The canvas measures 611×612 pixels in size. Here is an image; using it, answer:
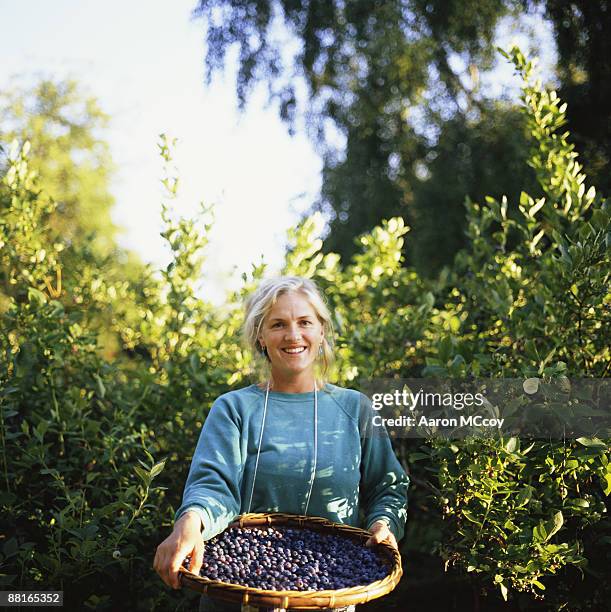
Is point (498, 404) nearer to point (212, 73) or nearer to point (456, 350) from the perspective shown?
point (456, 350)

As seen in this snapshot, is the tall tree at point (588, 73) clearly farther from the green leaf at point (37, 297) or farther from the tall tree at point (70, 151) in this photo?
the tall tree at point (70, 151)

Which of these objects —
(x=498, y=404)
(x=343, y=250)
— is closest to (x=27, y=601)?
(x=498, y=404)

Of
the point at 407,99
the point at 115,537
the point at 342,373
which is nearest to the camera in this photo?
the point at 115,537

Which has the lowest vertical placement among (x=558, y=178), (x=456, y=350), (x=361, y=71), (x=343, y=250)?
(x=456, y=350)

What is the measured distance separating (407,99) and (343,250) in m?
2.27

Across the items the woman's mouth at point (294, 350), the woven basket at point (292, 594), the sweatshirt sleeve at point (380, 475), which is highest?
the woman's mouth at point (294, 350)

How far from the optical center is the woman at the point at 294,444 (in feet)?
5.68

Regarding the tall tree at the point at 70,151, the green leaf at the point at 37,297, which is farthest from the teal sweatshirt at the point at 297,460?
the tall tree at the point at 70,151

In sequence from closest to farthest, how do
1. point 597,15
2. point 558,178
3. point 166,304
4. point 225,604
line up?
point 225,604 → point 558,178 → point 166,304 → point 597,15

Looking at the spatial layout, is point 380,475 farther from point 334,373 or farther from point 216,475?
point 334,373

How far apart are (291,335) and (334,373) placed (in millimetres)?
787

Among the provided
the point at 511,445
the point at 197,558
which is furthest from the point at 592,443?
the point at 197,558

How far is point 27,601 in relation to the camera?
6.68 feet

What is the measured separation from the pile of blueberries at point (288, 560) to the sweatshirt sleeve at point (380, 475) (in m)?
0.17
